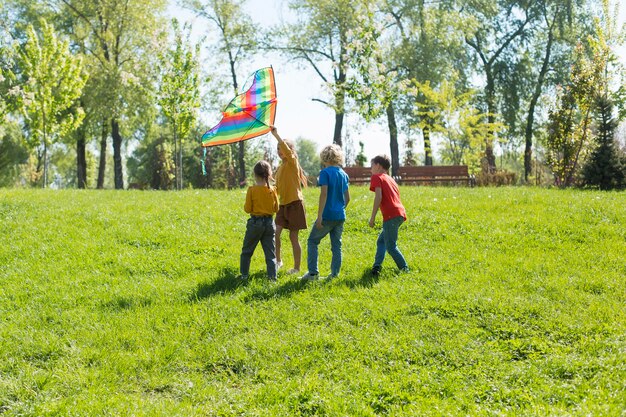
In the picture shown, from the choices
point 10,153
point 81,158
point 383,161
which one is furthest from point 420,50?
point 10,153

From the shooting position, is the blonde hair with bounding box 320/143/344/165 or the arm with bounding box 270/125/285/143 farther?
the blonde hair with bounding box 320/143/344/165

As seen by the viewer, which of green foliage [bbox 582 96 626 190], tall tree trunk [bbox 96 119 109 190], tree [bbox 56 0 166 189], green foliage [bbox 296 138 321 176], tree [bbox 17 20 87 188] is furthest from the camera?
green foliage [bbox 296 138 321 176]

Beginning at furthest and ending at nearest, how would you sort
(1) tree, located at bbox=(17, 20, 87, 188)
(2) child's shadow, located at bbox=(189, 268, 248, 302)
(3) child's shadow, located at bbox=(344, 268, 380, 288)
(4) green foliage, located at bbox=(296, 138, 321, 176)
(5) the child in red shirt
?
(4) green foliage, located at bbox=(296, 138, 321, 176), (1) tree, located at bbox=(17, 20, 87, 188), (5) the child in red shirt, (3) child's shadow, located at bbox=(344, 268, 380, 288), (2) child's shadow, located at bbox=(189, 268, 248, 302)

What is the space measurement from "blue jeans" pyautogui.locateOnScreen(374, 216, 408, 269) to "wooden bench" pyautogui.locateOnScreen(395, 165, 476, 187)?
15.6 meters

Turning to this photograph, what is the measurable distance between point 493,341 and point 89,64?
33.9 meters

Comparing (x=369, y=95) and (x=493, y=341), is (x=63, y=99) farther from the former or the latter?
(x=493, y=341)

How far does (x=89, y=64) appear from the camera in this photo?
3500 cm

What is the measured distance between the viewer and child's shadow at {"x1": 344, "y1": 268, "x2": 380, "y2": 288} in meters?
8.23

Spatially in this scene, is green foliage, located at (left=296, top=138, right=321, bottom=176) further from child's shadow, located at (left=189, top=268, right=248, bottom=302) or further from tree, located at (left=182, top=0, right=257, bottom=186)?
child's shadow, located at (left=189, top=268, right=248, bottom=302)

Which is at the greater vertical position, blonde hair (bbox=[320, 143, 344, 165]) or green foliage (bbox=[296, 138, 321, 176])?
green foliage (bbox=[296, 138, 321, 176])

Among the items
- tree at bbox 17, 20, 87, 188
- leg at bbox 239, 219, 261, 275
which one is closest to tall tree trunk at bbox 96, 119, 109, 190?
tree at bbox 17, 20, 87, 188

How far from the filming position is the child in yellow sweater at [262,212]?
831 centimetres

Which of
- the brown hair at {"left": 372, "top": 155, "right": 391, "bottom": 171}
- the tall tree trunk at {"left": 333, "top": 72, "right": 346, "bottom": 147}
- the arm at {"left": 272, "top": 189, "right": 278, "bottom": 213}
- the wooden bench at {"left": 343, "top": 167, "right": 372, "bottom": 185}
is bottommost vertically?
the arm at {"left": 272, "top": 189, "right": 278, "bottom": 213}

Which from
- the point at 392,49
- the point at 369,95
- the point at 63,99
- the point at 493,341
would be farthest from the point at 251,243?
the point at 392,49
